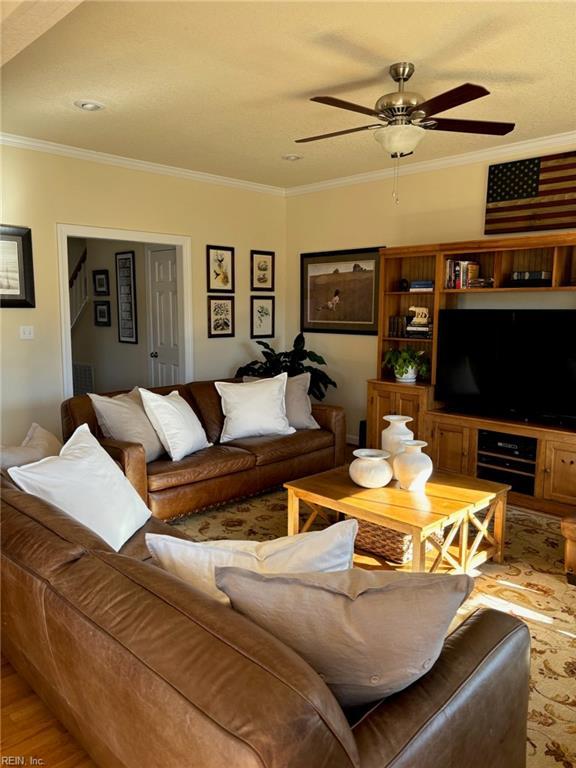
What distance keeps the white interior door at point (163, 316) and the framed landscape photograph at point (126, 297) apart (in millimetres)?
353

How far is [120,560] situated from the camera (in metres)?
1.29

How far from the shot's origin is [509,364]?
441 centimetres

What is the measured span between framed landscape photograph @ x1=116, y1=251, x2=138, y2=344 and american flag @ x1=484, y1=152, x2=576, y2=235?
13.0 feet

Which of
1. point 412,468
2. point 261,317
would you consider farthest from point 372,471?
point 261,317

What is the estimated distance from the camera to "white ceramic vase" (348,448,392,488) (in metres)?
3.11

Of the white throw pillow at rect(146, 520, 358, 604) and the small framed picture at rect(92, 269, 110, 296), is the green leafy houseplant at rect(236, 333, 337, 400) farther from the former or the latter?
the white throw pillow at rect(146, 520, 358, 604)

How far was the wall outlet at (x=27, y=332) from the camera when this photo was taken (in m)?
4.57

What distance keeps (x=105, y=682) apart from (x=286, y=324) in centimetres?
573

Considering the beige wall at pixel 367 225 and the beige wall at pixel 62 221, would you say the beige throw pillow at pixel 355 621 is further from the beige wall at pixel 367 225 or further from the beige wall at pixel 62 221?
the beige wall at pixel 62 221

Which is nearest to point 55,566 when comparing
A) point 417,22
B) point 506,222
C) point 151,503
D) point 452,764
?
point 452,764

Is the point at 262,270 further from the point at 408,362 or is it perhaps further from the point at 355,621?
the point at 355,621

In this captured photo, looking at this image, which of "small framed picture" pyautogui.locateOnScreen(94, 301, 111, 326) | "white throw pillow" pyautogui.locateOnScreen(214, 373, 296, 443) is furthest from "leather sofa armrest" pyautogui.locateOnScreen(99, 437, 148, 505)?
"small framed picture" pyautogui.locateOnScreen(94, 301, 111, 326)

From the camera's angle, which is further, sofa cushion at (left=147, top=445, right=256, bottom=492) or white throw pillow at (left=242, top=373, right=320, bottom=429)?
white throw pillow at (left=242, top=373, right=320, bottom=429)

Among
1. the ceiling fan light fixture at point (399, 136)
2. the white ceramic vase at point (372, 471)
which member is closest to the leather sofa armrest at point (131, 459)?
the white ceramic vase at point (372, 471)
